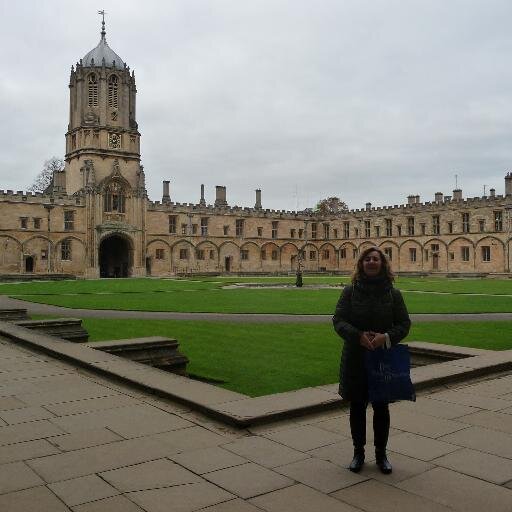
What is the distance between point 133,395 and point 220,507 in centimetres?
315

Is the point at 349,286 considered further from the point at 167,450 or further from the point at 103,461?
the point at 103,461

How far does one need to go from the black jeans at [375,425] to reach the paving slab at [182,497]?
1.16 m

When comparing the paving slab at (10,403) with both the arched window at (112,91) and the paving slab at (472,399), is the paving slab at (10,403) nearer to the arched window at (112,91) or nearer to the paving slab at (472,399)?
the paving slab at (472,399)

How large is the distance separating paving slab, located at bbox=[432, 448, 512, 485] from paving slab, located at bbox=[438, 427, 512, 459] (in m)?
0.14

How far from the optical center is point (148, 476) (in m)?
4.14

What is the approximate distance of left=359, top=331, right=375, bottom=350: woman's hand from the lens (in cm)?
440

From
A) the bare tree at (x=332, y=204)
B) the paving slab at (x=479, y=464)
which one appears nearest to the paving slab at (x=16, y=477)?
the paving slab at (x=479, y=464)

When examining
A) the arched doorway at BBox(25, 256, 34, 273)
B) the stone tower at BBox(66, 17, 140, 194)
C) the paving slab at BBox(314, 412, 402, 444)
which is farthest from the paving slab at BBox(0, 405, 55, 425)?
the stone tower at BBox(66, 17, 140, 194)

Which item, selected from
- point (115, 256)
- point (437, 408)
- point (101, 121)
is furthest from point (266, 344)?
point (101, 121)

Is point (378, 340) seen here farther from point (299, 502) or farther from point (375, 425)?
point (299, 502)

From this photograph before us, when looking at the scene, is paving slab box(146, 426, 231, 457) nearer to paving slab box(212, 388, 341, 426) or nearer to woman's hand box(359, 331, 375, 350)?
paving slab box(212, 388, 341, 426)

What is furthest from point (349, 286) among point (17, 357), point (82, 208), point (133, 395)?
point (82, 208)

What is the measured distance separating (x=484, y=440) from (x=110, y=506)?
10.5ft

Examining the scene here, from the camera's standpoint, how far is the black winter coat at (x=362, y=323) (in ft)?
14.9
